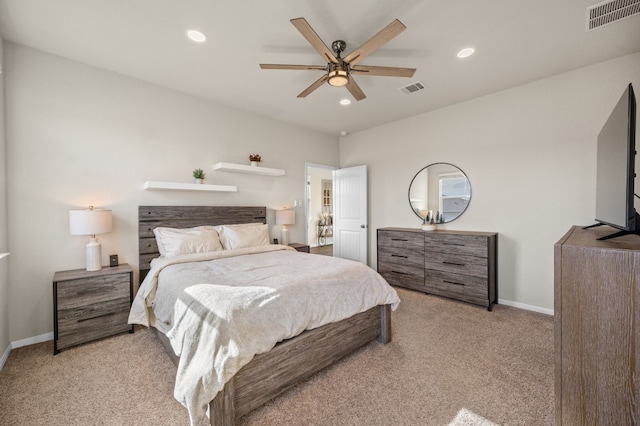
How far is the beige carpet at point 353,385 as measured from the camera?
65.2 inches

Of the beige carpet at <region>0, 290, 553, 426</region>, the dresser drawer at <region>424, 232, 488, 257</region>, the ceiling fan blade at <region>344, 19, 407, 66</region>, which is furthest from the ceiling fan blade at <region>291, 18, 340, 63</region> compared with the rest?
the dresser drawer at <region>424, 232, 488, 257</region>

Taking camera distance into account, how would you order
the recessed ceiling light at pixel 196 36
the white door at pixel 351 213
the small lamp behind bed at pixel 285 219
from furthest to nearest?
the white door at pixel 351 213 → the small lamp behind bed at pixel 285 219 → the recessed ceiling light at pixel 196 36

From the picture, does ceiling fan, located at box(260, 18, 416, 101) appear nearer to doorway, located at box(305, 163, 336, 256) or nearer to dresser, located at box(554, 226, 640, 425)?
dresser, located at box(554, 226, 640, 425)

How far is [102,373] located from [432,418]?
2427 millimetres

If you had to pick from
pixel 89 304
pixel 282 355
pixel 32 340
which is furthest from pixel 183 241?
pixel 282 355

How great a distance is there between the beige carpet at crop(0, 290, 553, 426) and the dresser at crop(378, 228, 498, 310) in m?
0.75

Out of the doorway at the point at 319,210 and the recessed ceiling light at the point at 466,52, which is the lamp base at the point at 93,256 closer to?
the recessed ceiling light at the point at 466,52

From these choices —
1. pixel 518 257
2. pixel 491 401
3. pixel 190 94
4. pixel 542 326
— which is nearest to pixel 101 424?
pixel 491 401

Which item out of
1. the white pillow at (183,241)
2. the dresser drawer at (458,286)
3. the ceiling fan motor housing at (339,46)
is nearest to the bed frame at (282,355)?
the white pillow at (183,241)

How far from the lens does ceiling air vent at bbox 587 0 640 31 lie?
200cm

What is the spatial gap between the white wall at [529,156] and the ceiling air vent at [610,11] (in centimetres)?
94

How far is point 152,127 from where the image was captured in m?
3.26

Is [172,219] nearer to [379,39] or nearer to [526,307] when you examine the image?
[379,39]

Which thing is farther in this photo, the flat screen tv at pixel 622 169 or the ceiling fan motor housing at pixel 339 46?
the ceiling fan motor housing at pixel 339 46
